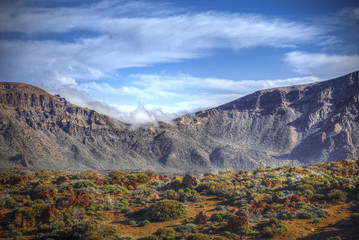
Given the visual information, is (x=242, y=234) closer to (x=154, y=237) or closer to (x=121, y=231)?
(x=154, y=237)

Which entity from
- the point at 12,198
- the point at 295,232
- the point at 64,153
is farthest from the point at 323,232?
the point at 64,153

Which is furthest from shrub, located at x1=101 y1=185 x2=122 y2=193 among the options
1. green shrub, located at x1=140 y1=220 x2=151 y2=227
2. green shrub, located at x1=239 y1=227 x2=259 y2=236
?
green shrub, located at x1=239 y1=227 x2=259 y2=236

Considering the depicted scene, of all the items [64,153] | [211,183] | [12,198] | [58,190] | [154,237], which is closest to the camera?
[154,237]

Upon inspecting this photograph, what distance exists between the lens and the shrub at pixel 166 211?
2312 cm

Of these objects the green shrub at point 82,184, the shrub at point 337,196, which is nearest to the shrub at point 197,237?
the shrub at point 337,196

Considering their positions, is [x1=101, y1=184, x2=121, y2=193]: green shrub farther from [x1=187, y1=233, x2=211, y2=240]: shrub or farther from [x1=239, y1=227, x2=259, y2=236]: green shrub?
[x1=239, y1=227, x2=259, y2=236]: green shrub

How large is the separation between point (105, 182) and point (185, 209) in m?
13.4

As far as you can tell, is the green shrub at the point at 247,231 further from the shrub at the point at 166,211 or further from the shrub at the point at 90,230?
the shrub at the point at 90,230

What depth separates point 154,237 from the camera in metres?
18.8

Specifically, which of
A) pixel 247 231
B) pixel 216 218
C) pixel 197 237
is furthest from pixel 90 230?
pixel 247 231

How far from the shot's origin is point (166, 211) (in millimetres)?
23594

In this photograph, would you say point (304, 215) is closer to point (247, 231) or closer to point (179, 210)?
point (247, 231)

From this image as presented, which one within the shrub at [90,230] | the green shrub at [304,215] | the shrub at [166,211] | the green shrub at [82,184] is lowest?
the green shrub at [304,215]

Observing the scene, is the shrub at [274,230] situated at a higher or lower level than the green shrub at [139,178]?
lower
